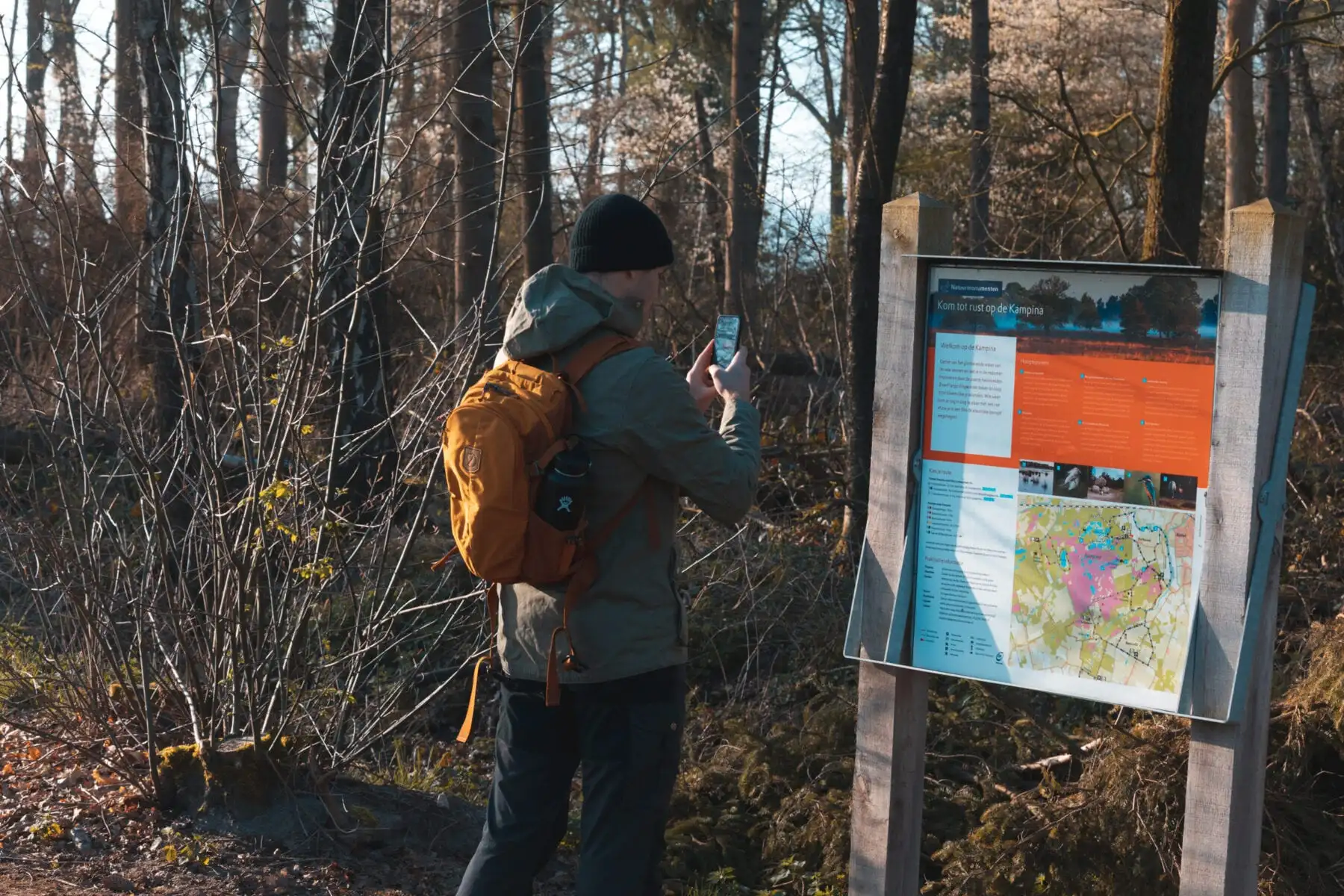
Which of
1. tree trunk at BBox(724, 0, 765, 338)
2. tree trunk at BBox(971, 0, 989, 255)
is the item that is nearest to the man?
tree trunk at BBox(971, 0, 989, 255)

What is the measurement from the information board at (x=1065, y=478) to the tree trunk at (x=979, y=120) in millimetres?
7634

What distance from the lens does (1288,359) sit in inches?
116

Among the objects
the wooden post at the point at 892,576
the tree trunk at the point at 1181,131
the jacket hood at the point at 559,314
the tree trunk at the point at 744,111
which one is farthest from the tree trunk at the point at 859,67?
the jacket hood at the point at 559,314

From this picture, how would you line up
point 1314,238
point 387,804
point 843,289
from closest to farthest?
point 387,804
point 843,289
point 1314,238

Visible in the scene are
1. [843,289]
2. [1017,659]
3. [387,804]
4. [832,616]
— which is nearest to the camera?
[1017,659]

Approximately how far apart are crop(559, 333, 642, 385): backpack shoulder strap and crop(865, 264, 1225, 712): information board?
0.89 m

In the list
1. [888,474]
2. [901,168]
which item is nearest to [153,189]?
[888,474]

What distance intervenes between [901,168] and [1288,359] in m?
16.3

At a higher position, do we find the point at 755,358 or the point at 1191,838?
the point at 755,358

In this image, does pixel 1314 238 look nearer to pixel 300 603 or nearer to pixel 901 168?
pixel 901 168

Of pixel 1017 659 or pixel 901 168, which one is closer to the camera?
pixel 1017 659

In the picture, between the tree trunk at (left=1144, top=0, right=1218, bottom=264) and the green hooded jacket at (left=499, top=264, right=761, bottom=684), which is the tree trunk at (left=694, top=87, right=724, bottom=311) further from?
the green hooded jacket at (left=499, top=264, right=761, bottom=684)

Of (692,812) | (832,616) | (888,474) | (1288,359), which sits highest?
(1288,359)

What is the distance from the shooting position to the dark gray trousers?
290 cm
